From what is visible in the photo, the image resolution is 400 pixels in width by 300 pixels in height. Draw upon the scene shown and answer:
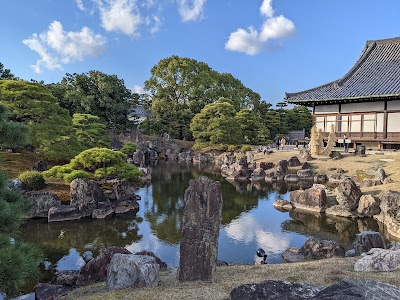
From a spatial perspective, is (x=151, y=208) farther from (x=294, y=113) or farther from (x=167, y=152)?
(x=294, y=113)

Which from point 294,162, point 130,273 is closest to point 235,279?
point 130,273

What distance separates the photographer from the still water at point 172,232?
36.9ft

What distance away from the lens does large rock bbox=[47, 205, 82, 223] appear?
47.7 ft

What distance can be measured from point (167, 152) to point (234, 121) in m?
9.84

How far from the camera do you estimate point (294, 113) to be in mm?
56062

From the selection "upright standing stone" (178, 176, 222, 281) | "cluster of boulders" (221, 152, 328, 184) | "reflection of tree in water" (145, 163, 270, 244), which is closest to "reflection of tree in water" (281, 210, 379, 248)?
"reflection of tree in water" (145, 163, 270, 244)

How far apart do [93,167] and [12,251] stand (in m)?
12.1

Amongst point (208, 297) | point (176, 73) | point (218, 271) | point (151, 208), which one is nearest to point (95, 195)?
point (151, 208)

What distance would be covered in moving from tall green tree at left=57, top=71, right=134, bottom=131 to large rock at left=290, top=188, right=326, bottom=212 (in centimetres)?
2904

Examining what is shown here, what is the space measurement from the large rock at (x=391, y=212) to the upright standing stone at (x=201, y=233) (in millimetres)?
9301

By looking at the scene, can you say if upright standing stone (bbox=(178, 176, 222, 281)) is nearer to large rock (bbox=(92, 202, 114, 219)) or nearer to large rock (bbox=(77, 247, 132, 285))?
large rock (bbox=(77, 247, 132, 285))

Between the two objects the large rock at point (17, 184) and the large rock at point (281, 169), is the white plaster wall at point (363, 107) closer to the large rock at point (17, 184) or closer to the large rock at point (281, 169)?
the large rock at point (281, 169)

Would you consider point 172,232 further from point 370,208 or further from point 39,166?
point 39,166

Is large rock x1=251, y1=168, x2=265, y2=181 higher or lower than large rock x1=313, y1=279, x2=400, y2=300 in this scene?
lower
